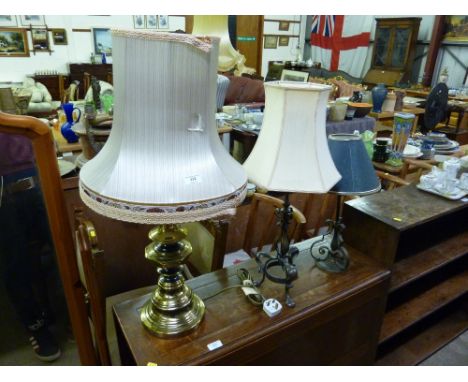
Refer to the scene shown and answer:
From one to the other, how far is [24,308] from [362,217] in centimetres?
135

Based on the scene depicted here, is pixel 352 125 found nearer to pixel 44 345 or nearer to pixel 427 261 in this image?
pixel 427 261

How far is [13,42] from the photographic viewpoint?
5926mm

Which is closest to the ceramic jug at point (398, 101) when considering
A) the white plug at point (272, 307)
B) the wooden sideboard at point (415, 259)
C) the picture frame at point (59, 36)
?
the wooden sideboard at point (415, 259)

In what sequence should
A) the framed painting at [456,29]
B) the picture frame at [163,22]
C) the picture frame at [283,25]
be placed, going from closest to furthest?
1. the framed painting at [456,29]
2. the picture frame at [163,22]
3. the picture frame at [283,25]

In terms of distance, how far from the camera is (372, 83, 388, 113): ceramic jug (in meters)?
3.80

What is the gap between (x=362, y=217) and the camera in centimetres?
141

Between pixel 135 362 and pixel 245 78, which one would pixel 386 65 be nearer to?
pixel 245 78

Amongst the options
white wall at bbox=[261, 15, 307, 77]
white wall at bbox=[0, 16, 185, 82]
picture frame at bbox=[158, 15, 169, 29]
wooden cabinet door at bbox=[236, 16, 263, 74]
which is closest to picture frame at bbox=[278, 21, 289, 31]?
white wall at bbox=[261, 15, 307, 77]

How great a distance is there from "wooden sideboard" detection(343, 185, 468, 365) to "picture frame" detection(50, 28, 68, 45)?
639cm

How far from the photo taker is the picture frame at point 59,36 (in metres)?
6.15

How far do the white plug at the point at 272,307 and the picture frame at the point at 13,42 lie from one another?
6.58 metres

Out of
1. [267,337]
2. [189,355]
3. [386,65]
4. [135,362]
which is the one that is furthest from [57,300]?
[386,65]

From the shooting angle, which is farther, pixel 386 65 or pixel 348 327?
pixel 386 65

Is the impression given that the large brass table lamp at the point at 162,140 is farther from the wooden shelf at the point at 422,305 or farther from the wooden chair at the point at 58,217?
the wooden shelf at the point at 422,305
